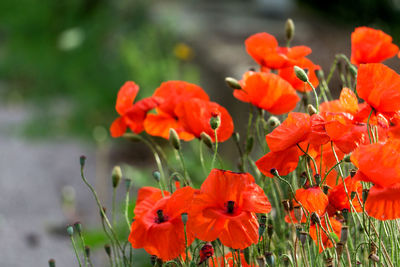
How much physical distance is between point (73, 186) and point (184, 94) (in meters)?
3.59

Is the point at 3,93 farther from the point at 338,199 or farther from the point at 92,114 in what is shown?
the point at 338,199

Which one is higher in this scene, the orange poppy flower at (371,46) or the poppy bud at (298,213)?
the orange poppy flower at (371,46)

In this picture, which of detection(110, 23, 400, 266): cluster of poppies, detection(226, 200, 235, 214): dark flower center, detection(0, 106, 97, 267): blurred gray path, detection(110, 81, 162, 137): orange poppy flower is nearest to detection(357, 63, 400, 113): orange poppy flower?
detection(110, 23, 400, 266): cluster of poppies

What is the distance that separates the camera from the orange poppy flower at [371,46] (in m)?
1.15

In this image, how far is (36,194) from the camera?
14.7 feet

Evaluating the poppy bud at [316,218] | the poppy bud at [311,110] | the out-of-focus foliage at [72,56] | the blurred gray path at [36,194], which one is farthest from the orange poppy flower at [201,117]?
the out-of-focus foliage at [72,56]

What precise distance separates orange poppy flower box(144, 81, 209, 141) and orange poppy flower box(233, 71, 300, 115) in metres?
0.09

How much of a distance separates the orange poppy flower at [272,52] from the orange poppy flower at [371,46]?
0.31 ft

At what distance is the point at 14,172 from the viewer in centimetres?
486

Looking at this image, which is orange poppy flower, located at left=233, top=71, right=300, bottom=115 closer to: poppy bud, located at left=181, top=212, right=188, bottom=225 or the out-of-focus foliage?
poppy bud, located at left=181, top=212, right=188, bottom=225

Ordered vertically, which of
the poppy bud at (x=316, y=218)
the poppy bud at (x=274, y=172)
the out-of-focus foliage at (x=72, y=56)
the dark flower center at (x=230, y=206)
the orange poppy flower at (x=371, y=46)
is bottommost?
the out-of-focus foliage at (x=72, y=56)

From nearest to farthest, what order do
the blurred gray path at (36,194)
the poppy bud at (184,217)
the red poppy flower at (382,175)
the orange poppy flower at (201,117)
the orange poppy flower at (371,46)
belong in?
the red poppy flower at (382,175) → the poppy bud at (184,217) → the orange poppy flower at (201,117) → the orange poppy flower at (371,46) → the blurred gray path at (36,194)

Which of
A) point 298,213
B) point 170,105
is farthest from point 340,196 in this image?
point 170,105

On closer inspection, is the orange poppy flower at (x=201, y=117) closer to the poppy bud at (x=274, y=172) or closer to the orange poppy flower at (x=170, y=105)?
the orange poppy flower at (x=170, y=105)
